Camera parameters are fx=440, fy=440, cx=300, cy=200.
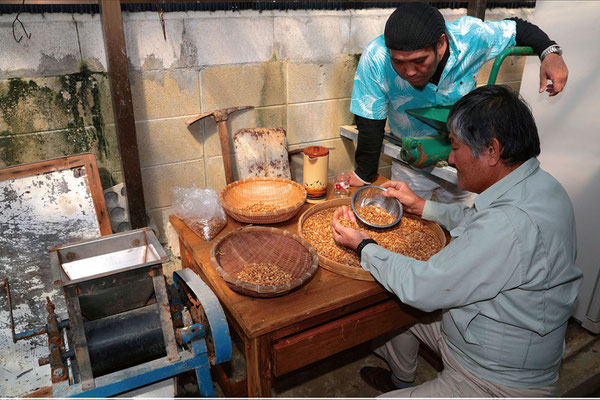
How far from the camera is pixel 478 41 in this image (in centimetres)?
247

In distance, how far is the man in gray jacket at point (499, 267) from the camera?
4.81 feet

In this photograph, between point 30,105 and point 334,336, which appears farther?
point 30,105

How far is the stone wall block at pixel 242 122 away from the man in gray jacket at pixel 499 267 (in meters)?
1.35

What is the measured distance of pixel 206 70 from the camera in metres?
2.52

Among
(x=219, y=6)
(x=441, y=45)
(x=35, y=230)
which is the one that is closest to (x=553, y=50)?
(x=441, y=45)

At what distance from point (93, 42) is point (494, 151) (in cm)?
195

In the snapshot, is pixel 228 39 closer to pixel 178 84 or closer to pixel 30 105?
pixel 178 84

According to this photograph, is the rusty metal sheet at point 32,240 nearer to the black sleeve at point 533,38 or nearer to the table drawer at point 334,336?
the table drawer at point 334,336

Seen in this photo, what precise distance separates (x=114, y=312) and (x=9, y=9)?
57.5 inches

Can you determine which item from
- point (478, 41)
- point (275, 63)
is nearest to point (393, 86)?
point (478, 41)

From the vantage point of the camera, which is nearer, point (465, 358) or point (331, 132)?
point (465, 358)

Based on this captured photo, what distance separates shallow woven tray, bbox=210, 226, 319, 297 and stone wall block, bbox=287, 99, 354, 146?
112 cm

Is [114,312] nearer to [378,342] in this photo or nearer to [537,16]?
[378,342]

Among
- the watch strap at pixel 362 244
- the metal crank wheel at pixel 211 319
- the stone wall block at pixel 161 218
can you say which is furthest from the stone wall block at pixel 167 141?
the watch strap at pixel 362 244
